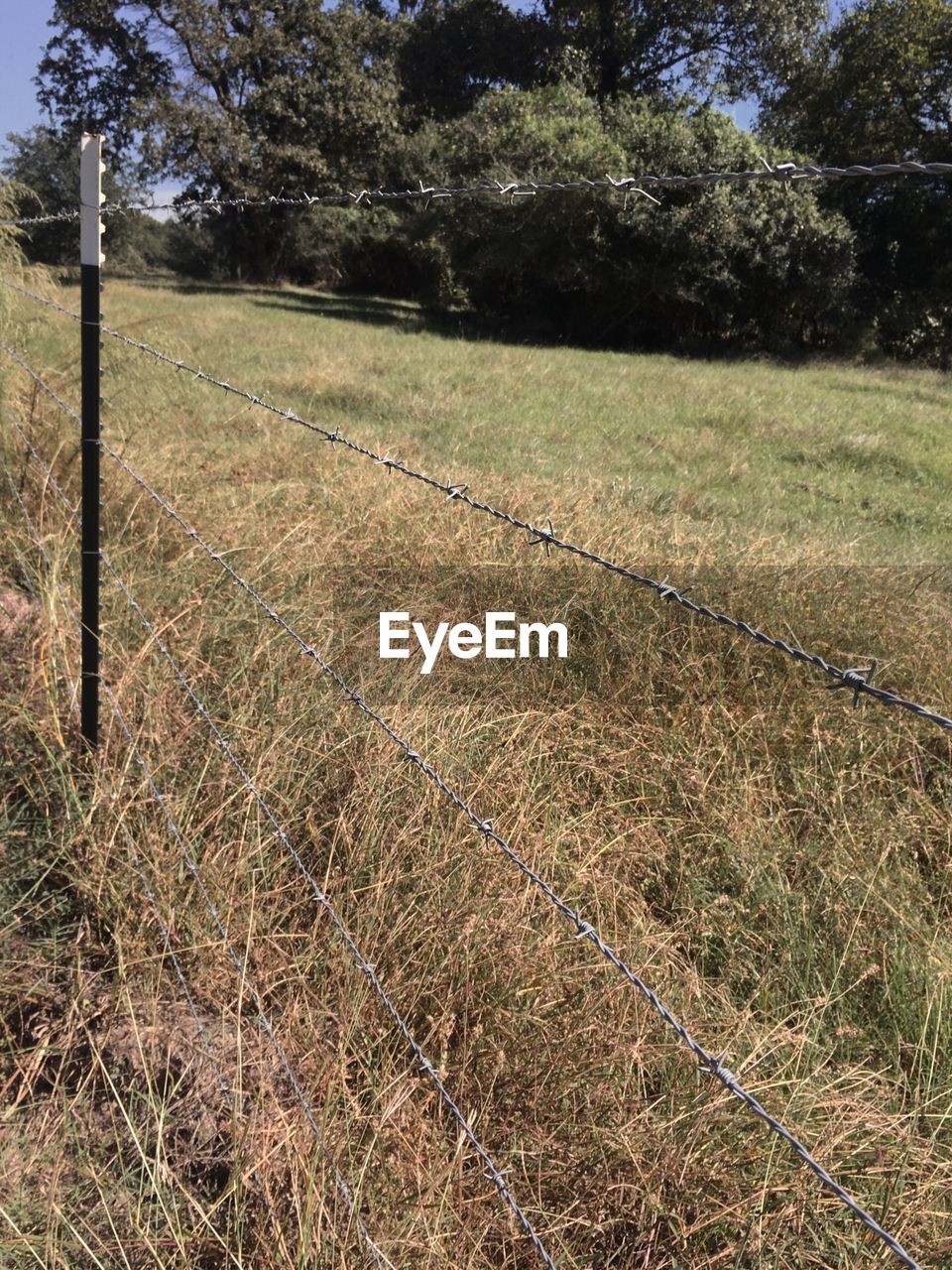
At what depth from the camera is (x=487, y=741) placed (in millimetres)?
2736

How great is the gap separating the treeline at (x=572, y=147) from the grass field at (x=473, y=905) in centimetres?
1359

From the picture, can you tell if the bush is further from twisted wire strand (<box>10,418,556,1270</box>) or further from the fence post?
twisted wire strand (<box>10,418,556,1270</box>)

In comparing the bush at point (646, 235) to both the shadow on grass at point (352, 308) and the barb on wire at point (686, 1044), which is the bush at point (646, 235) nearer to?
the shadow on grass at point (352, 308)

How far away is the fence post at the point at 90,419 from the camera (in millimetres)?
2246

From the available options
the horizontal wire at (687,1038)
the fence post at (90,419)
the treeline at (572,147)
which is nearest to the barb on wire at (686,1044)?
the horizontal wire at (687,1038)

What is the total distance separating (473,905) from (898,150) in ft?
74.0

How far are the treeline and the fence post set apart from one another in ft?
48.1

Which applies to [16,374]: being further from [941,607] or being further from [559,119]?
[559,119]

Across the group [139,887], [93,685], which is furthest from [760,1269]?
[93,685]

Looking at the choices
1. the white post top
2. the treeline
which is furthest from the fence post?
the treeline

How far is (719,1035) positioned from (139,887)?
1222mm

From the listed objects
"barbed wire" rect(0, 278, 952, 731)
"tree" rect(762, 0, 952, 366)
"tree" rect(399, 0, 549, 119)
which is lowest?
"barbed wire" rect(0, 278, 952, 731)

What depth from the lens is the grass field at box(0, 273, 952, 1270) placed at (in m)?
1.51

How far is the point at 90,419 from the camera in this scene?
2.37 m
